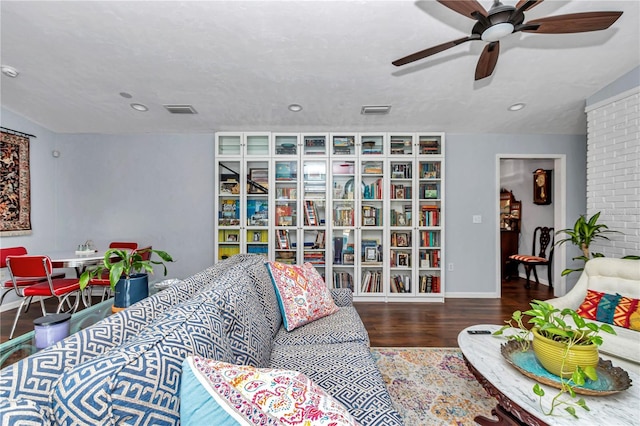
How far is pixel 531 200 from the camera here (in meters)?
5.37

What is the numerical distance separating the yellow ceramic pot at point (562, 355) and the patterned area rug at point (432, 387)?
0.60 metres

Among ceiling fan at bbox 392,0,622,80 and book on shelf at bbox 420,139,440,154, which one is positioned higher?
ceiling fan at bbox 392,0,622,80

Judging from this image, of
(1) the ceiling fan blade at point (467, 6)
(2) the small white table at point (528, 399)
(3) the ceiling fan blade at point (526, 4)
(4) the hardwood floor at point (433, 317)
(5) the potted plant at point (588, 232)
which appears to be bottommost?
(4) the hardwood floor at point (433, 317)

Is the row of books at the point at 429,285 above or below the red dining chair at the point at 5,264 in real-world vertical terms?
below

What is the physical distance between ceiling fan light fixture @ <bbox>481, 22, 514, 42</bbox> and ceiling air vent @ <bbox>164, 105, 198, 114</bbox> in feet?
10.1

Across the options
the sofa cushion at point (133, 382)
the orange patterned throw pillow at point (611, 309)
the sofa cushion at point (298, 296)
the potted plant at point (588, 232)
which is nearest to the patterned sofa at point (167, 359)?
the sofa cushion at point (133, 382)

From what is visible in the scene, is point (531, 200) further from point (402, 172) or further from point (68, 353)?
point (68, 353)

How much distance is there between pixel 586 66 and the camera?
2.72 m

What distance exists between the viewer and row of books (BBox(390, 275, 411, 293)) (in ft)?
13.2

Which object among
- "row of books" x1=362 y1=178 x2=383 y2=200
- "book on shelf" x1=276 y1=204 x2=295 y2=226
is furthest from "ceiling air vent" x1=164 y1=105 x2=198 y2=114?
"row of books" x1=362 y1=178 x2=383 y2=200

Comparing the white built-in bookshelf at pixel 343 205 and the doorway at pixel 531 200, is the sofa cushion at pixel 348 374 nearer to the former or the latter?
the white built-in bookshelf at pixel 343 205

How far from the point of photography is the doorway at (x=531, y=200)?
4203mm

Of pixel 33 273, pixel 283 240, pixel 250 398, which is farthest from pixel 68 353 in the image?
pixel 283 240

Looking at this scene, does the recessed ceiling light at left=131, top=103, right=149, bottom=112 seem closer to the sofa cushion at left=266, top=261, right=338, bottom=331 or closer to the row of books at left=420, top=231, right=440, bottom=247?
the sofa cushion at left=266, top=261, right=338, bottom=331
